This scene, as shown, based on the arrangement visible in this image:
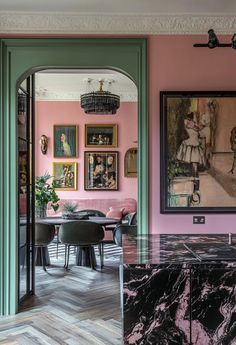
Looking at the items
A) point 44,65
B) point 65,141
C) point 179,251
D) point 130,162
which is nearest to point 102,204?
point 130,162

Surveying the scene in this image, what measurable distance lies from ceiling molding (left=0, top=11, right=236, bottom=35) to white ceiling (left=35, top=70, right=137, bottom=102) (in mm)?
2320

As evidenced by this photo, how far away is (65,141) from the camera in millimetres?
8211

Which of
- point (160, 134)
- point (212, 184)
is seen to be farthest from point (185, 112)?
point (212, 184)

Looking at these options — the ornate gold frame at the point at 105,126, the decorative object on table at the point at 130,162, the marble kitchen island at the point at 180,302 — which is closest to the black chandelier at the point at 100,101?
the ornate gold frame at the point at 105,126

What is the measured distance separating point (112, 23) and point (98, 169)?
476 cm

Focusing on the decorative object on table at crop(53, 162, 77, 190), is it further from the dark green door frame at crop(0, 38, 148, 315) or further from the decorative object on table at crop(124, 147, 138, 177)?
the dark green door frame at crop(0, 38, 148, 315)

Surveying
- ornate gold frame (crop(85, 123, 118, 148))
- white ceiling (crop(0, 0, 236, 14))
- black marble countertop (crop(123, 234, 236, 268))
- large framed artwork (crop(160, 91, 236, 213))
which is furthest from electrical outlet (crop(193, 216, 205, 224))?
ornate gold frame (crop(85, 123, 118, 148))

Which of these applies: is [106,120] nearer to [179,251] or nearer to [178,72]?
[178,72]

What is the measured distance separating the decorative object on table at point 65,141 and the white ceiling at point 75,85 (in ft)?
2.35

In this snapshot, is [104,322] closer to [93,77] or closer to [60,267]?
[60,267]

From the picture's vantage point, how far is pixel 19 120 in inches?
154

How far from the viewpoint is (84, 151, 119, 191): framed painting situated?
818 cm

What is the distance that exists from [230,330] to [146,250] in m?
0.73

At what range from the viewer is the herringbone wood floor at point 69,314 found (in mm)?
3219
